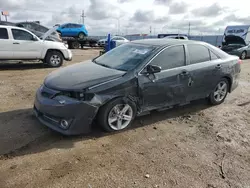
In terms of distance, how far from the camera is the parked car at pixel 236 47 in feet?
52.5

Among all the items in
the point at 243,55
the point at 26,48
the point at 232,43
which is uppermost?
the point at 26,48

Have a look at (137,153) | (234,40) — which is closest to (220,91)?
(137,153)

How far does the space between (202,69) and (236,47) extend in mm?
13264

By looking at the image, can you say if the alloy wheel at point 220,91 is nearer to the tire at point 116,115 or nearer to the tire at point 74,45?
the tire at point 116,115

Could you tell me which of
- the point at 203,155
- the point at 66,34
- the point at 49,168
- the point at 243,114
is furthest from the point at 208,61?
the point at 66,34

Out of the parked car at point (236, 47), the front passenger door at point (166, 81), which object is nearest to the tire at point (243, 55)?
the parked car at point (236, 47)

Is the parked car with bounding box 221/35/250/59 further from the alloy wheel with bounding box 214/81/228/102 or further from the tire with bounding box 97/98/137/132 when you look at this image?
the tire with bounding box 97/98/137/132

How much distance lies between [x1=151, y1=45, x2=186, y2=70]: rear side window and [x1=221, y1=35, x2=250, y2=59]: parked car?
12965mm

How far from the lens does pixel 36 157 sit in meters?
3.14

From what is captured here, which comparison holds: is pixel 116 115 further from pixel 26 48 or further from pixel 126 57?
pixel 26 48

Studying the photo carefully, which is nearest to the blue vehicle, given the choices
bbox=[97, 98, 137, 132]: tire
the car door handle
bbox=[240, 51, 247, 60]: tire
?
bbox=[240, 51, 247, 60]: tire

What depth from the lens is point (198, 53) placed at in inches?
195

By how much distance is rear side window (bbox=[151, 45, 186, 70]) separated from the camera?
4.27 metres

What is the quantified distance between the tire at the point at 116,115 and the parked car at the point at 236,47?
1422 centimetres
